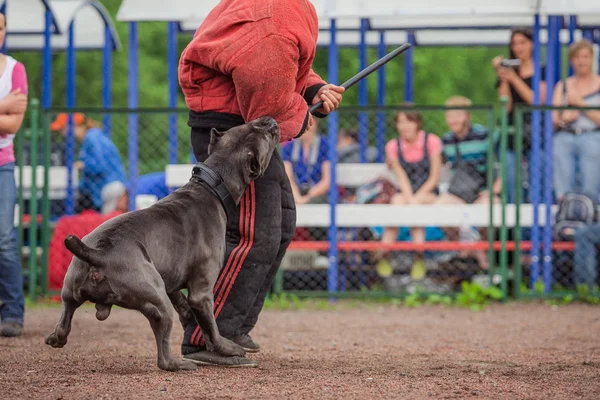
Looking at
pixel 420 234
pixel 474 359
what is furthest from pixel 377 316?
pixel 474 359

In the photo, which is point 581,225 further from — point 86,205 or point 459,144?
point 86,205

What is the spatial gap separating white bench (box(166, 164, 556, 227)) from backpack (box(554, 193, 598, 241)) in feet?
0.97

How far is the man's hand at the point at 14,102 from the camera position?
6.45 meters

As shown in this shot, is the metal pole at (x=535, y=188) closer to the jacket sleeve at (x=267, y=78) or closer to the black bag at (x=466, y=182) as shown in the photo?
the black bag at (x=466, y=182)

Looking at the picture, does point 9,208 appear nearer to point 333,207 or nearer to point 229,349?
point 229,349

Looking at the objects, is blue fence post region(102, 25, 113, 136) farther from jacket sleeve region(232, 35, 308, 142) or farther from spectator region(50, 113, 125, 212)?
jacket sleeve region(232, 35, 308, 142)

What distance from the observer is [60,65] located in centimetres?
2103

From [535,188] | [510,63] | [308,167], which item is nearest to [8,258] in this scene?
[308,167]

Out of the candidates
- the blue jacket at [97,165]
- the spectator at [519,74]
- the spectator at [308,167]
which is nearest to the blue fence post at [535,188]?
the spectator at [519,74]

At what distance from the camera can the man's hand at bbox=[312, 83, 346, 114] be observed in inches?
202

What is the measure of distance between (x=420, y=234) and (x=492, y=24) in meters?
3.59

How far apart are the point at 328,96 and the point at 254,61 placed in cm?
63

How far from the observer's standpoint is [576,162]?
952 centimetres

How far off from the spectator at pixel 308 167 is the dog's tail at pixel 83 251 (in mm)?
5227
